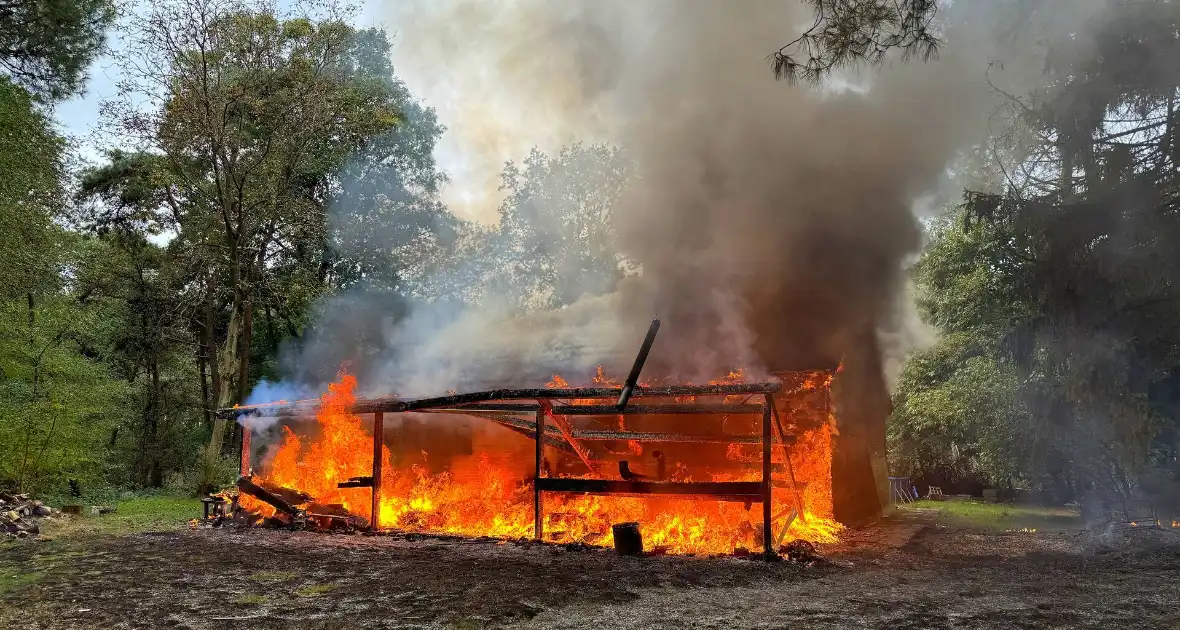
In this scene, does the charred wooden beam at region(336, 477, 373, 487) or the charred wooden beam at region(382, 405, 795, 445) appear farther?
the charred wooden beam at region(336, 477, 373, 487)

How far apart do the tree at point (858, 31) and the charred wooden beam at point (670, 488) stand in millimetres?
5057

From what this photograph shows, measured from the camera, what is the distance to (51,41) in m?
15.5

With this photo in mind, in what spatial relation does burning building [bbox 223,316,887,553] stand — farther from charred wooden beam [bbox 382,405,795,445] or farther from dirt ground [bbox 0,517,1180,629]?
dirt ground [bbox 0,517,1180,629]

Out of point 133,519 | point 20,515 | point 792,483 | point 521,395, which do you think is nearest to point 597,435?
point 521,395

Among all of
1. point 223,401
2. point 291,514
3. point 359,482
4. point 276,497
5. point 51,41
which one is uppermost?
point 51,41

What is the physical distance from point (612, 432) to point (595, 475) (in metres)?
1.84

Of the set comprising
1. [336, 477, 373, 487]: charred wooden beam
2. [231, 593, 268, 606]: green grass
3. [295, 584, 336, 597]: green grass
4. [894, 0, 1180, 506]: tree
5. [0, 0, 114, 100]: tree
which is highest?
[0, 0, 114, 100]: tree

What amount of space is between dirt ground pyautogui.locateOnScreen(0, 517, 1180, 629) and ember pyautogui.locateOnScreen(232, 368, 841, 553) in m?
1.23

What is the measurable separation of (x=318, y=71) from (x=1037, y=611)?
21847 millimetres

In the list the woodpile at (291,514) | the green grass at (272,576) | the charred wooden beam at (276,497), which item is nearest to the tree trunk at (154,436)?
the woodpile at (291,514)

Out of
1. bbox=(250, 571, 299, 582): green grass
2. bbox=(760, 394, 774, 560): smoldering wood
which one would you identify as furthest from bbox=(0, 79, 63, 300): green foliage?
→ bbox=(760, 394, 774, 560): smoldering wood

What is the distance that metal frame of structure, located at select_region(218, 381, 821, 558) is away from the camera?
30.4ft

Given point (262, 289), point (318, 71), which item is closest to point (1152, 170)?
point (318, 71)

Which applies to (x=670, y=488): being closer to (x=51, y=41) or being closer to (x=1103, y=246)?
(x=1103, y=246)
